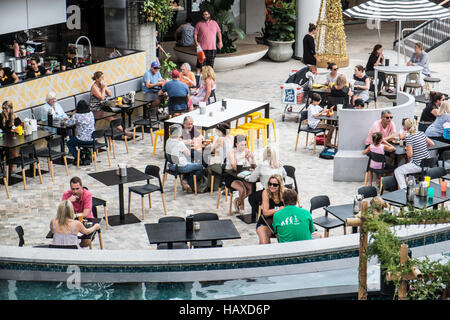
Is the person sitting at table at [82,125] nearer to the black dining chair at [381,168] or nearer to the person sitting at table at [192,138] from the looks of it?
the person sitting at table at [192,138]

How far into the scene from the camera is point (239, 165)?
11180mm

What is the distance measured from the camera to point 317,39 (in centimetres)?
2028

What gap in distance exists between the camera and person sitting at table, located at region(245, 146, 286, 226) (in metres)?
10.6

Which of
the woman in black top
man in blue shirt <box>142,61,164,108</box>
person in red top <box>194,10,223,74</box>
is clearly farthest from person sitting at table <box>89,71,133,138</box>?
the woman in black top

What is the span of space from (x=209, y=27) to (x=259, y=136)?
501cm

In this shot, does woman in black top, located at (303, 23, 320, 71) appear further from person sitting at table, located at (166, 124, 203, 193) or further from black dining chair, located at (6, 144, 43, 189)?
black dining chair, located at (6, 144, 43, 189)

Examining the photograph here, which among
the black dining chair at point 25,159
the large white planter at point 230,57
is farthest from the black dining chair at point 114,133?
the large white planter at point 230,57

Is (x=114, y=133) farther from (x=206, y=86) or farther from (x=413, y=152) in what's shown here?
(x=413, y=152)

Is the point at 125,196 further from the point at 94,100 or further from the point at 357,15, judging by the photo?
the point at 357,15

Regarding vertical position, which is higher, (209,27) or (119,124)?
(209,27)

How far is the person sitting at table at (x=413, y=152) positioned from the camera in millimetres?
11375

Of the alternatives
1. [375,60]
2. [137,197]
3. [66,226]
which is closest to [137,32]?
[375,60]

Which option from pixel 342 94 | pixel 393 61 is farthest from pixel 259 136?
pixel 393 61

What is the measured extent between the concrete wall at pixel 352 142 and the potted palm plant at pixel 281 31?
9.43 meters
